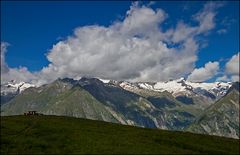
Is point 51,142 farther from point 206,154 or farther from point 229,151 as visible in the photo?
point 229,151

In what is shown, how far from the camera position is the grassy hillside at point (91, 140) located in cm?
8406

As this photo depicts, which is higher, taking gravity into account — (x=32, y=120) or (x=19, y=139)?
(x=32, y=120)

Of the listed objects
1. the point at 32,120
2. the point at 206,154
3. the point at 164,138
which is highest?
the point at 32,120

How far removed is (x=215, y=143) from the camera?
334 feet

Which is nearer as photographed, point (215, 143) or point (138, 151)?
point (138, 151)

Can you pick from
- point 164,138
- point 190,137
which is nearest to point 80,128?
point 164,138

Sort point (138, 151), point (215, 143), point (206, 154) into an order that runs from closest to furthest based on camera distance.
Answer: point (138, 151), point (206, 154), point (215, 143)

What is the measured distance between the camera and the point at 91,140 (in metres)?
92.6

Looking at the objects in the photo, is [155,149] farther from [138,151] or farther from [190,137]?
[190,137]

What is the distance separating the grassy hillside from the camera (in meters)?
84.1

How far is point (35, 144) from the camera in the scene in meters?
86.3

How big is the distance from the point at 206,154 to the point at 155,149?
11870 mm

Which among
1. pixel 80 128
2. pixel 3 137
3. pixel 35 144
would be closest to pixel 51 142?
pixel 35 144

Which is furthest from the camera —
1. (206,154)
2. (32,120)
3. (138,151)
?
(32,120)
